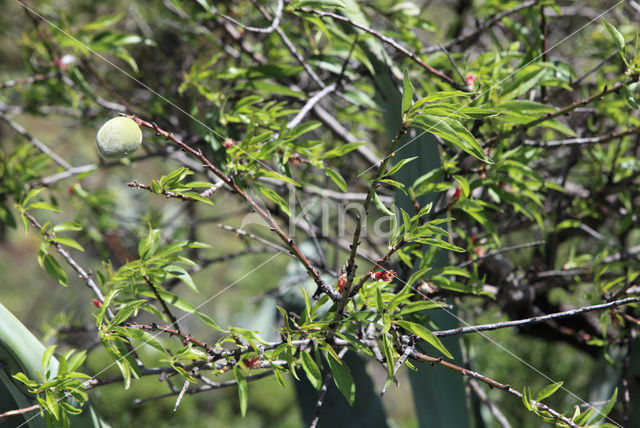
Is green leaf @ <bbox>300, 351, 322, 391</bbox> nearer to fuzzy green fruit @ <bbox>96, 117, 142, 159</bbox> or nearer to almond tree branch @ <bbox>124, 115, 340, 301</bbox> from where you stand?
almond tree branch @ <bbox>124, 115, 340, 301</bbox>

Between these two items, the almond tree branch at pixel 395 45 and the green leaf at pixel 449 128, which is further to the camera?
the almond tree branch at pixel 395 45

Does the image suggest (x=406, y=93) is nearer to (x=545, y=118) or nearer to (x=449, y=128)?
(x=449, y=128)

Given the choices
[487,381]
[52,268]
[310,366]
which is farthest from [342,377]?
[52,268]

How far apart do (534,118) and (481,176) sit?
105 mm

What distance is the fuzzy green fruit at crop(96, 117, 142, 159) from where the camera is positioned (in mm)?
475

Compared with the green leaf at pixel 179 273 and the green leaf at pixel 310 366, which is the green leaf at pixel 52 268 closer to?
the green leaf at pixel 179 273

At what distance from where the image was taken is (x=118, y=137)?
476mm

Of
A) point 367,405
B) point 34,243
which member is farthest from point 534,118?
point 34,243

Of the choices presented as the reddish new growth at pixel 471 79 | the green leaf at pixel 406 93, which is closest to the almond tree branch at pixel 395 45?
the reddish new growth at pixel 471 79

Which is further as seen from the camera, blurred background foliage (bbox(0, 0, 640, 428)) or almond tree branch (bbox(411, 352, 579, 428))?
blurred background foliage (bbox(0, 0, 640, 428))

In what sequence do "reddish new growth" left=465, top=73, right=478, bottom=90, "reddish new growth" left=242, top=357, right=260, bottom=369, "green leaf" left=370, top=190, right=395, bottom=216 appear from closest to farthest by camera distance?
"green leaf" left=370, top=190, right=395, bottom=216, "reddish new growth" left=242, top=357, right=260, bottom=369, "reddish new growth" left=465, top=73, right=478, bottom=90

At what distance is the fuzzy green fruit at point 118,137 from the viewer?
0.47 meters

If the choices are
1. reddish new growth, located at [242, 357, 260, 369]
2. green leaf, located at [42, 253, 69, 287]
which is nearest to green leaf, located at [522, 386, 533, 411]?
reddish new growth, located at [242, 357, 260, 369]

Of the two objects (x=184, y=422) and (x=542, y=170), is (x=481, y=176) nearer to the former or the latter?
(x=542, y=170)
